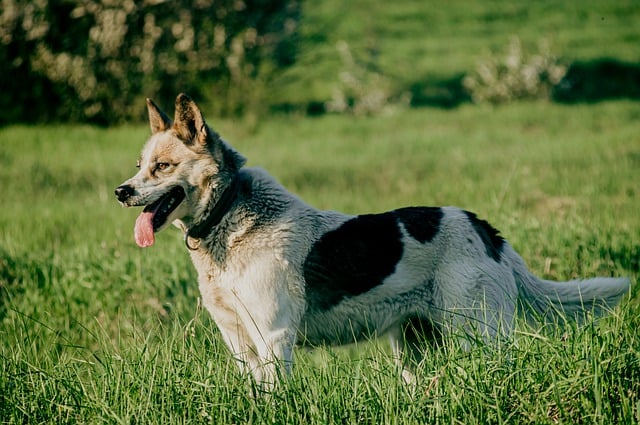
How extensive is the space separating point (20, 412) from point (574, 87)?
20805mm

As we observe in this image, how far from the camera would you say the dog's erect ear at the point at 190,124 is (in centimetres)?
456

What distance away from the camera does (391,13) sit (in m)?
32.7

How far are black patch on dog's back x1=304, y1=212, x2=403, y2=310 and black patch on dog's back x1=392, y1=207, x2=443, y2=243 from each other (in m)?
0.10

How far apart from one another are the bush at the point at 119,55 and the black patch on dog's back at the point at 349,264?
13.7 meters

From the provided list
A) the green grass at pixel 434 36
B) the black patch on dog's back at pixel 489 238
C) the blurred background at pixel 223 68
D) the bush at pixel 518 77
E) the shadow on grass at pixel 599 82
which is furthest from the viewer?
the green grass at pixel 434 36

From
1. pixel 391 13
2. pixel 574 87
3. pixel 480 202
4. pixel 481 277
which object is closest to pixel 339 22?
pixel 391 13

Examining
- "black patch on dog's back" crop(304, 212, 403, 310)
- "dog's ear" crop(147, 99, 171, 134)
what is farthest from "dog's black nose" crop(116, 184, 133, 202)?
"black patch on dog's back" crop(304, 212, 403, 310)

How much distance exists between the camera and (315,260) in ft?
14.7

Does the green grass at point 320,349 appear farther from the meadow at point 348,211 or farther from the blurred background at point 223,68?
the blurred background at point 223,68

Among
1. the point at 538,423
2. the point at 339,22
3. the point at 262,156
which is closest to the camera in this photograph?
the point at 538,423

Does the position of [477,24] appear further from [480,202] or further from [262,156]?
[480,202]

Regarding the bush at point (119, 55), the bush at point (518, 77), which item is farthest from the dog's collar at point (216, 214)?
the bush at point (518, 77)

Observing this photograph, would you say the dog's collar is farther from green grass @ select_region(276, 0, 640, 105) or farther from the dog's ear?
green grass @ select_region(276, 0, 640, 105)

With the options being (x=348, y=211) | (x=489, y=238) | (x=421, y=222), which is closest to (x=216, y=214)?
(x=421, y=222)
